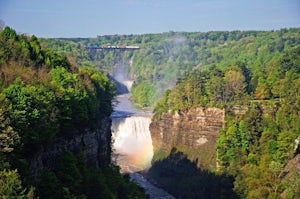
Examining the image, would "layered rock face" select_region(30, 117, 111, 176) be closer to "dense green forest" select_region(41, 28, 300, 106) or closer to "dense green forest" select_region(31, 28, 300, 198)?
"dense green forest" select_region(31, 28, 300, 198)

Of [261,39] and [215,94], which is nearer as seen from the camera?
[215,94]

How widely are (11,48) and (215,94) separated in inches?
1447

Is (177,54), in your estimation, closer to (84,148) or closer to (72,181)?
(84,148)

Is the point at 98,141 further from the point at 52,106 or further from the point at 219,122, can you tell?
the point at 219,122

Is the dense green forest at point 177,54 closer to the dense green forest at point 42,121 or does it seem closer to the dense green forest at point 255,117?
Result: the dense green forest at point 255,117

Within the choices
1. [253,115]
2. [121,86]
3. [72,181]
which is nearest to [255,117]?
[253,115]

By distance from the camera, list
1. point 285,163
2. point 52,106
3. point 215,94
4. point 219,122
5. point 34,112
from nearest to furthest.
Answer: point 34,112, point 52,106, point 285,163, point 219,122, point 215,94

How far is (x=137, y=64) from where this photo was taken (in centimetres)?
18038

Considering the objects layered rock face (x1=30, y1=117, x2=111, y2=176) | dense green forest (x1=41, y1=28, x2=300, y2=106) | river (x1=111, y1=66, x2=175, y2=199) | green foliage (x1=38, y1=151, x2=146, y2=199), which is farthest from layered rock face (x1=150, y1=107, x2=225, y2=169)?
dense green forest (x1=41, y1=28, x2=300, y2=106)

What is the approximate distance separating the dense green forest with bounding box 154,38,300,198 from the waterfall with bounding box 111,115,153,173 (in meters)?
6.58

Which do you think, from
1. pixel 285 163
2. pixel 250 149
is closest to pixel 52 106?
pixel 285 163

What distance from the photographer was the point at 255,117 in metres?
62.5

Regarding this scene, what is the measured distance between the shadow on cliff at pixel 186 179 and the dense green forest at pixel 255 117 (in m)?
1.05

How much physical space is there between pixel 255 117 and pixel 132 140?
27.9 metres
